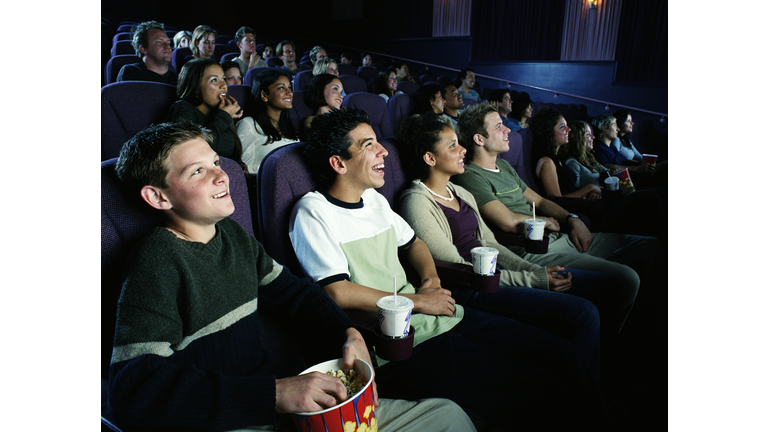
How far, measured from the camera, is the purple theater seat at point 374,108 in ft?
9.50

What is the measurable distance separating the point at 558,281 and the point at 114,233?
4.63 ft

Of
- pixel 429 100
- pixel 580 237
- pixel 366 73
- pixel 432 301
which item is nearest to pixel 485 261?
pixel 432 301

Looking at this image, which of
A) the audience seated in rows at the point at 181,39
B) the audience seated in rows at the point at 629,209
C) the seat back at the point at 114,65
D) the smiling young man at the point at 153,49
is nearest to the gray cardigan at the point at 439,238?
the audience seated in rows at the point at 629,209

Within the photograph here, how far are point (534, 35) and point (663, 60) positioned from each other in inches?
98.8

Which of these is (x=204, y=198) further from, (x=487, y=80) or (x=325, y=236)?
(x=487, y=80)

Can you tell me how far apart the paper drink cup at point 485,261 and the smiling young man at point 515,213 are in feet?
2.17

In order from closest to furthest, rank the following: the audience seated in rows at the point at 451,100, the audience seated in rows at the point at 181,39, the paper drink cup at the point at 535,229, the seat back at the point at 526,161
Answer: the paper drink cup at the point at 535,229
the seat back at the point at 526,161
the audience seated in rows at the point at 451,100
the audience seated in rows at the point at 181,39

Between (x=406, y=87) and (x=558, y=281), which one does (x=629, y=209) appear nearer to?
(x=558, y=281)

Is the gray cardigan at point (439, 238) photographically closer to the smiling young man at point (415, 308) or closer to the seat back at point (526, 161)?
the smiling young man at point (415, 308)

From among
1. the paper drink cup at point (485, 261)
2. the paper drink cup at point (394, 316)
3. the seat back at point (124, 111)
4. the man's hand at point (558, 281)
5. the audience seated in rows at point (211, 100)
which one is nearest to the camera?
the paper drink cup at point (394, 316)

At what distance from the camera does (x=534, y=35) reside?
27.9 feet

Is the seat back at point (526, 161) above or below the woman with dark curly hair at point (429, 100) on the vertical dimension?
below

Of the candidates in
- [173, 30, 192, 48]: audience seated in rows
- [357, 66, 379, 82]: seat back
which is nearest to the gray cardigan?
[173, 30, 192, 48]: audience seated in rows

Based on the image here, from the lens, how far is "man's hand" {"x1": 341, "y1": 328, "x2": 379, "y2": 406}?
2.96 feet
